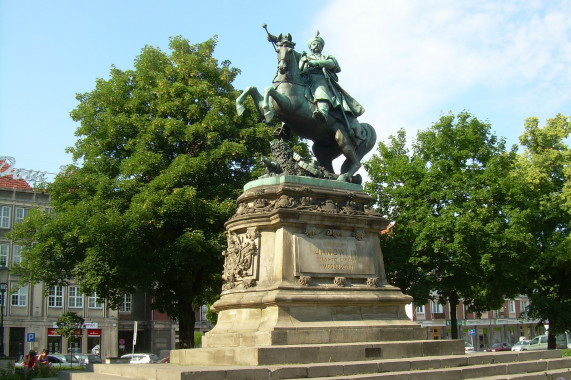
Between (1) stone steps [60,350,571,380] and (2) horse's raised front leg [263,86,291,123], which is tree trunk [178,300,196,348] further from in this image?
(2) horse's raised front leg [263,86,291,123]

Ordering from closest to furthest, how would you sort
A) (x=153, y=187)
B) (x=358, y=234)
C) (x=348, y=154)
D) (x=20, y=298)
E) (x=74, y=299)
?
(x=358, y=234)
(x=348, y=154)
(x=153, y=187)
(x=20, y=298)
(x=74, y=299)

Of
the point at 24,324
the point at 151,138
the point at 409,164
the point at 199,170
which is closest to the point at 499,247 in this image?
the point at 409,164

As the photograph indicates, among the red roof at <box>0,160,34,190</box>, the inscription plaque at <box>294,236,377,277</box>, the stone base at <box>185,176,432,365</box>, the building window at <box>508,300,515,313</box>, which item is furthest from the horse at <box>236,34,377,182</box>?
the building window at <box>508,300,515,313</box>

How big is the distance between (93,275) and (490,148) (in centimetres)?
2149

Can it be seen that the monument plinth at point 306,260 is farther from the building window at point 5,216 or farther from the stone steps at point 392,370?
the building window at point 5,216

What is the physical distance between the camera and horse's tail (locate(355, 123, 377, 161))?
15673 millimetres

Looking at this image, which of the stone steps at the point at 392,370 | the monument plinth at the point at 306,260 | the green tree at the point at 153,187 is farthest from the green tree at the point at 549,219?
the monument plinth at the point at 306,260

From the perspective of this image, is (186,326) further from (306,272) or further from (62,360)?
(306,272)

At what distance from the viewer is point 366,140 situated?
621 inches

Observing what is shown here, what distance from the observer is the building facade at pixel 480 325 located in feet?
Answer: 228

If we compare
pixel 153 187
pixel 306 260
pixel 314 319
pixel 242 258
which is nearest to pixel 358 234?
pixel 306 260

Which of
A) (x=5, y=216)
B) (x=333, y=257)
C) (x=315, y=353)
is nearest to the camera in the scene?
(x=315, y=353)

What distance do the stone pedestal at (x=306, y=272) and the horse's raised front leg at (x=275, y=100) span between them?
1.48 metres

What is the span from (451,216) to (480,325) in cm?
5125
